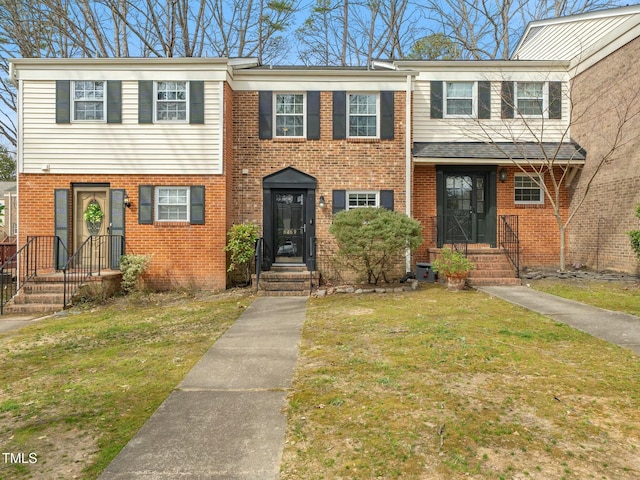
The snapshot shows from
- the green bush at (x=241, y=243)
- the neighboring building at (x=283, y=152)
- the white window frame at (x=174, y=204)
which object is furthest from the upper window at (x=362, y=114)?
the white window frame at (x=174, y=204)

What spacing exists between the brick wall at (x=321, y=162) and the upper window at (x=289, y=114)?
0.31m

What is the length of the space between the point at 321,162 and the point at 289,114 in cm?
168

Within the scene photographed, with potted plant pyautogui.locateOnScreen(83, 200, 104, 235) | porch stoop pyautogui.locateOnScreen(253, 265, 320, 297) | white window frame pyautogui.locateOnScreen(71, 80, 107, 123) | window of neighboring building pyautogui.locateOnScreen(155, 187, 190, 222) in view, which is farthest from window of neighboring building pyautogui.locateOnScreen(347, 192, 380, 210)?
white window frame pyautogui.locateOnScreen(71, 80, 107, 123)

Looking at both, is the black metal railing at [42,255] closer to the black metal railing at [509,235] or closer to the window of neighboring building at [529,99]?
the black metal railing at [509,235]

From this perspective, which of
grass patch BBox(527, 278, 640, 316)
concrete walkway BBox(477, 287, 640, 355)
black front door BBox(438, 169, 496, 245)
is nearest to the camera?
concrete walkway BBox(477, 287, 640, 355)

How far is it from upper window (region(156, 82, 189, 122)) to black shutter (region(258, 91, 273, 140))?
2018 millimetres

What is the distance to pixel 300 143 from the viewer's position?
11.1 m

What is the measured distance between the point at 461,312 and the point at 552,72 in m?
9.50

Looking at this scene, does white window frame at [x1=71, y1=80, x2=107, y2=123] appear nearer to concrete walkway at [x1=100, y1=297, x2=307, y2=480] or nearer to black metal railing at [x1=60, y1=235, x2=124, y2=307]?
black metal railing at [x1=60, y1=235, x2=124, y2=307]

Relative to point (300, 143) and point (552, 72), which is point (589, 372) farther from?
point (552, 72)

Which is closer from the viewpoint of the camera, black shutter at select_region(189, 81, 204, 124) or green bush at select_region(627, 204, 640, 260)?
green bush at select_region(627, 204, 640, 260)

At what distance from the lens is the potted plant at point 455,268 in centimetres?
929

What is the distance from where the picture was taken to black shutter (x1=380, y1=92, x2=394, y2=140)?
1112 cm

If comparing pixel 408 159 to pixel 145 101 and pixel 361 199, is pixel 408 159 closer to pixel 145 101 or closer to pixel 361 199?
pixel 361 199
